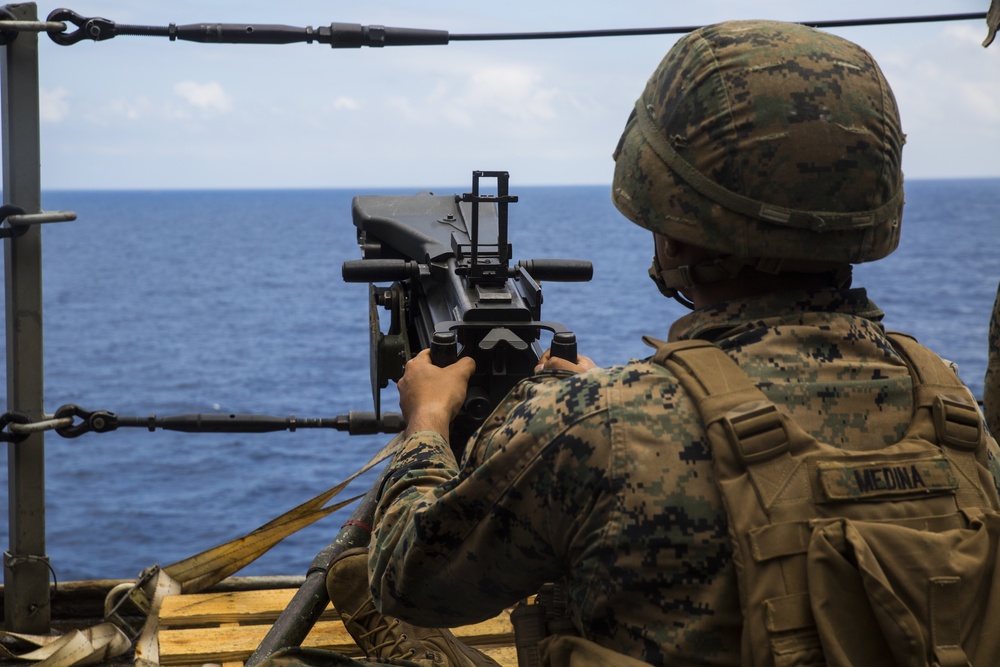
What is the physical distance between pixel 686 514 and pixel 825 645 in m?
0.27

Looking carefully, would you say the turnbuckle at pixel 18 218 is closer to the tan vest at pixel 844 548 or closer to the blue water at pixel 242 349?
the tan vest at pixel 844 548

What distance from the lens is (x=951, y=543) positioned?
5.85ft

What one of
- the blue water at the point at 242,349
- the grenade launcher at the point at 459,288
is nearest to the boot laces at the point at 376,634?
the grenade launcher at the point at 459,288

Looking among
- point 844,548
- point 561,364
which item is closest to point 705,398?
point 844,548

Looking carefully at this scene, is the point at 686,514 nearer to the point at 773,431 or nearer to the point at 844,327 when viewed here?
the point at 773,431

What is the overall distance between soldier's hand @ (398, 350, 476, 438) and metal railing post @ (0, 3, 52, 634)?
1751 millimetres

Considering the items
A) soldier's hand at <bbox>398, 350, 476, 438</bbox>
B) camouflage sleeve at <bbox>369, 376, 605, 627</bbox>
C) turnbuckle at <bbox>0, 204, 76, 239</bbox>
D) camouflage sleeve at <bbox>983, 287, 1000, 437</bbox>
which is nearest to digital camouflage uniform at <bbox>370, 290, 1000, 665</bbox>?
camouflage sleeve at <bbox>369, 376, 605, 627</bbox>

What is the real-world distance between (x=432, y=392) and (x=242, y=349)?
37.2 m

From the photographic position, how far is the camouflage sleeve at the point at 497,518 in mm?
1871

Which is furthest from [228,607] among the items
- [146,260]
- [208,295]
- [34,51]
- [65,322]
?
[146,260]

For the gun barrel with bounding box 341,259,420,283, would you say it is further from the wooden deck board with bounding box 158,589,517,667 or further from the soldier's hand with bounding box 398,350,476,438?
the wooden deck board with bounding box 158,589,517,667

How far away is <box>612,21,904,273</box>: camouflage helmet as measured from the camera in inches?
76.9

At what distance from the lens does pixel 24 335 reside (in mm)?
3891

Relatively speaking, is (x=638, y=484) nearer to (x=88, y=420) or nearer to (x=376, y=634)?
(x=376, y=634)
